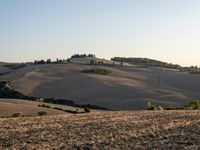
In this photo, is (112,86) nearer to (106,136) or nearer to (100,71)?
(100,71)

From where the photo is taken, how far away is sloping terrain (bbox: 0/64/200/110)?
108 metres

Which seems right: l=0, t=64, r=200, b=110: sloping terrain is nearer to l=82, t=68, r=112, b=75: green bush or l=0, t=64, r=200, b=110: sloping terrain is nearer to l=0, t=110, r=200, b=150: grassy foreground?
l=82, t=68, r=112, b=75: green bush

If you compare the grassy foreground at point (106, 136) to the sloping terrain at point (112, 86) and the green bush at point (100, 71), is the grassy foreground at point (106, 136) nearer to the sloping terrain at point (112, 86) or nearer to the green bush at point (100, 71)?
the sloping terrain at point (112, 86)

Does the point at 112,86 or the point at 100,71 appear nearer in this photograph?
the point at 112,86

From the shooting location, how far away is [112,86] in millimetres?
128625

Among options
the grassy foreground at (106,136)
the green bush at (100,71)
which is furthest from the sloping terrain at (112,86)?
A: the grassy foreground at (106,136)

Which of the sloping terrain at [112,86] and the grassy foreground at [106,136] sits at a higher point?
the grassy foreground at [106,136]

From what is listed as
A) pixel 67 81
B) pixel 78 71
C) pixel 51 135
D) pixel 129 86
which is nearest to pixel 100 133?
pixel 51 135

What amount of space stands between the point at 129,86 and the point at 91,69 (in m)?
34.7

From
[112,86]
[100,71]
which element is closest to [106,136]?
[112,86]

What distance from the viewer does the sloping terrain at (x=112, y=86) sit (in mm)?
107562

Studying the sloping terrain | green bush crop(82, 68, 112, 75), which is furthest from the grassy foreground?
green bush crop(82, 68, 112, 75)

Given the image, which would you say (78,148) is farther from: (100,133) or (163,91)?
(163,91)

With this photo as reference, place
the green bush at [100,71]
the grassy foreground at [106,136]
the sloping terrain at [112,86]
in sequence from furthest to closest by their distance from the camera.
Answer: the green bush at [100,71]
the sloping terrain at [112,86]
the grassy foreground at [106,136]
